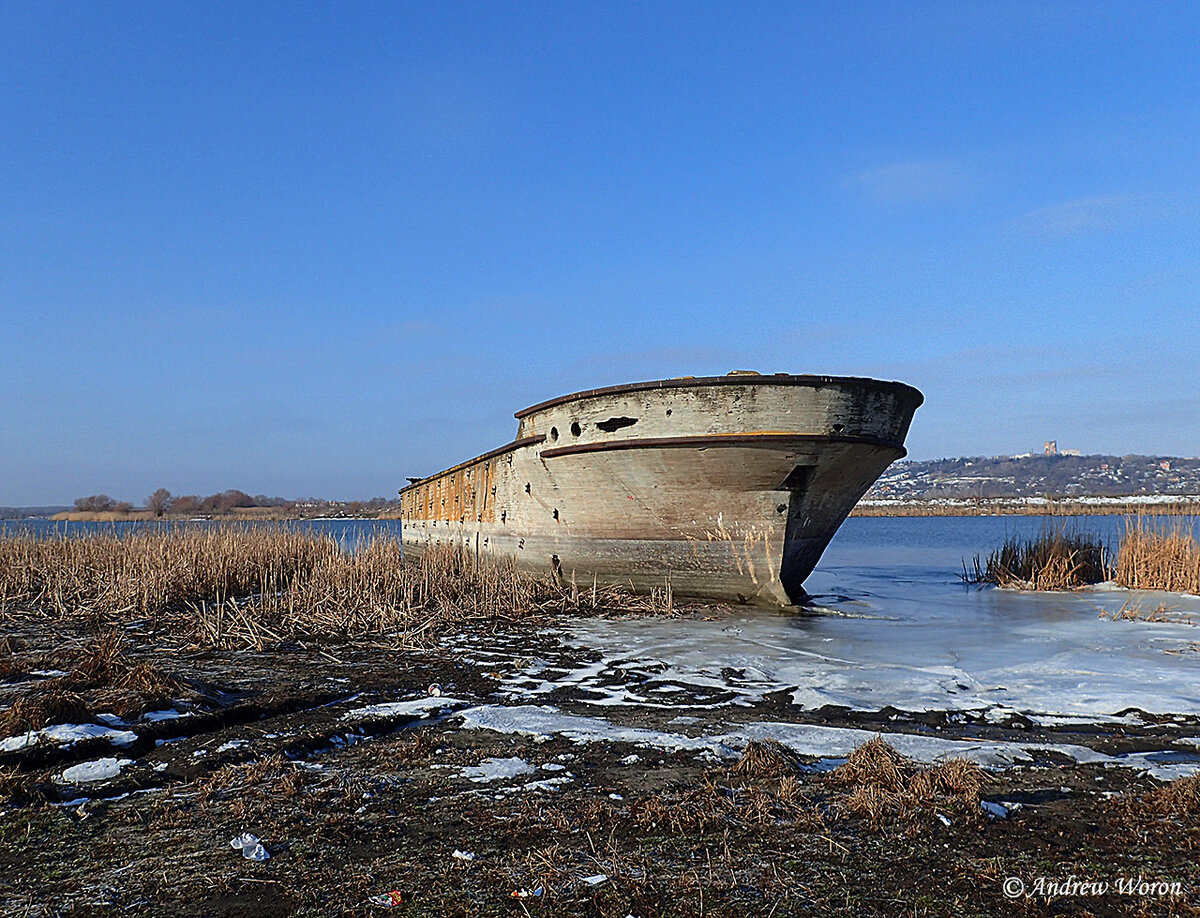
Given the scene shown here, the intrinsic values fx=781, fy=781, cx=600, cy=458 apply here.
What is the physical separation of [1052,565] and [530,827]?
40.2ft

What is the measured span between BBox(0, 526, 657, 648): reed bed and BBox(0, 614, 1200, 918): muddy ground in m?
3.35

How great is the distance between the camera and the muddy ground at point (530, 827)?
7.27 feet

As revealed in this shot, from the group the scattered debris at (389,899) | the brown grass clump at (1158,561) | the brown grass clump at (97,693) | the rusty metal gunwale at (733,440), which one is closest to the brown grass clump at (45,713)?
the brown grass clump at (97,693)

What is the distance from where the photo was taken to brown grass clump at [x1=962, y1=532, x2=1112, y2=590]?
12.3m

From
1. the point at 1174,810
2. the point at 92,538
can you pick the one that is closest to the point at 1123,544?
the point at 1174,810

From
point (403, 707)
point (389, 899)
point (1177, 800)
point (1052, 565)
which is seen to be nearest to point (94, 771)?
point (403, 707)

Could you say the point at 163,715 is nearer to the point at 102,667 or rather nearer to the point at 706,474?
the point at 102,667

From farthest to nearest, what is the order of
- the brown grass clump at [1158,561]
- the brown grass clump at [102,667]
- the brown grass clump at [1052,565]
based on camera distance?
the brown grass clump at [1052,565]
the brown grass clump at [1158,561]
the brown grass clump at [102,667]

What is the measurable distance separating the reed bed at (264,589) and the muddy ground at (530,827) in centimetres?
335

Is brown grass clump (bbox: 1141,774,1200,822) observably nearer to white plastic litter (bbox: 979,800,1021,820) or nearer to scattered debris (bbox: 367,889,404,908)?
white plastic litter (bbox: 979,800,1021,820)

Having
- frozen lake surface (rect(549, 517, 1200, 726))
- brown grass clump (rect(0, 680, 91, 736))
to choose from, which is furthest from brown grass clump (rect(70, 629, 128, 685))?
frozen lake surface (rect(549, 517, 1200, 726))

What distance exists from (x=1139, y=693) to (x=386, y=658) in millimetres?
5342

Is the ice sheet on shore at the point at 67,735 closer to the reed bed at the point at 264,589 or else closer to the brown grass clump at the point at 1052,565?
the reed bed at the point at 264,589

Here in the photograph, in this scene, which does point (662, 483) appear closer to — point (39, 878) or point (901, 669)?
point (901, 669)
